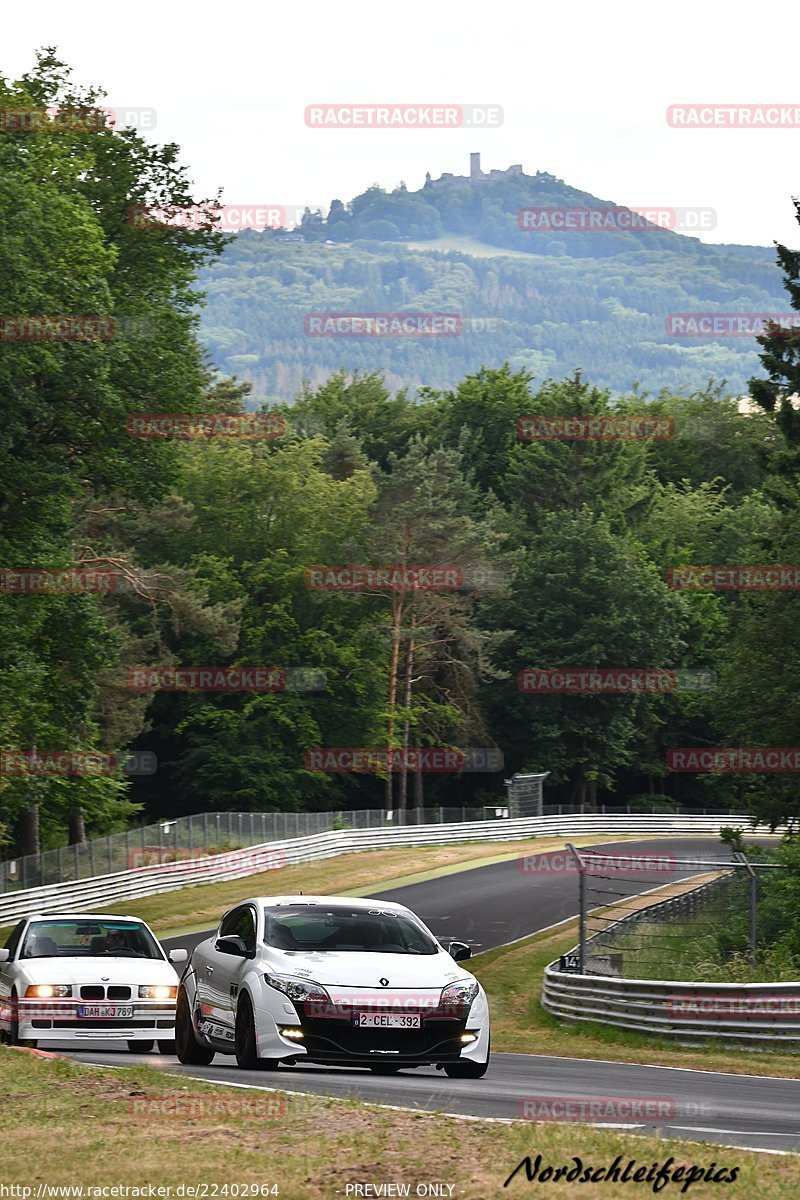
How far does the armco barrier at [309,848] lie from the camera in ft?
141

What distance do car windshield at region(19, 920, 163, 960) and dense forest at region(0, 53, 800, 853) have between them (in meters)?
15.0

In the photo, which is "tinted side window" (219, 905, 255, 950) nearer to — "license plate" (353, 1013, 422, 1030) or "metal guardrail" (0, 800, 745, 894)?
"license plate" (353, 1013, 422, 1030)

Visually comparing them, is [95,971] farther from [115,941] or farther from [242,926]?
[242,926]

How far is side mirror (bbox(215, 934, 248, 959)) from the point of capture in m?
14.2

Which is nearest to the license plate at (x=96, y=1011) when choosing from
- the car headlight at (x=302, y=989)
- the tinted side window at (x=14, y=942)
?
the tinted side window at (x=14, y=942)

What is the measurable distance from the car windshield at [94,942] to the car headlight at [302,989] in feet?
16.6

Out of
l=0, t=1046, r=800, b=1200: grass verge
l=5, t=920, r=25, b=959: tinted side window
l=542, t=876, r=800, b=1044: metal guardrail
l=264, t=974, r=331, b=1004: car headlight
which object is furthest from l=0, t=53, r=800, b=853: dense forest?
l=0, t=1046, r=800, b=1200: grass verge

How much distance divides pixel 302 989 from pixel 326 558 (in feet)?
223

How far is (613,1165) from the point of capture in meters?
8.70

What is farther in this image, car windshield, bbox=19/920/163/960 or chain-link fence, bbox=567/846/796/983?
chain-link fence, bbox=567/846/796/983

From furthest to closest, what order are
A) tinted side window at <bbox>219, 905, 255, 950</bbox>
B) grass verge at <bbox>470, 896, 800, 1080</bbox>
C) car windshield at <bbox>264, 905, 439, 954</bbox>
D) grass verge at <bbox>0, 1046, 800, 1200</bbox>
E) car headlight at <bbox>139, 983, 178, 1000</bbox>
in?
grass verge at <bbox>470, 896, 800, 1080</bbox> < car headlight at <bbox>139, 983, 178, 1000</bbox> < tinted side window at <bbox>219, 905, 255, 950</bbox> < car windshield at <bbox>264, 905, 439, 954</bbox> < grass verge at <bbox>0, 1046, 800, 1200</bbox>

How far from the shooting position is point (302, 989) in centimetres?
1348

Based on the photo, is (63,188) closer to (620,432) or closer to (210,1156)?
(210,1156)

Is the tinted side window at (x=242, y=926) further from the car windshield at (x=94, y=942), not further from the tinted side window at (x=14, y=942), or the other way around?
the tinted side window at (x=14, y=942)
